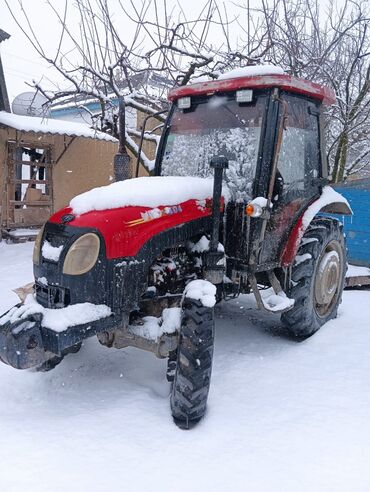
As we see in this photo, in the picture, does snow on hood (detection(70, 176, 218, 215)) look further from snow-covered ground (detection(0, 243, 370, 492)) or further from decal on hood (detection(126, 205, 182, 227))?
snow-covered ground (detection(0, 243, 370, 492))

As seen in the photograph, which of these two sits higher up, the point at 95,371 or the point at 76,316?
the point at 76,316

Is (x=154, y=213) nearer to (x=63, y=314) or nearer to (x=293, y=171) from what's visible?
(x=63, y=314)

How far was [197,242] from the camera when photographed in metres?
3.31

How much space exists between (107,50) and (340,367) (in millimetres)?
6296

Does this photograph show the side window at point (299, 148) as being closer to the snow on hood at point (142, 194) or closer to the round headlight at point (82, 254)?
the snow on hood at point (142, 194)

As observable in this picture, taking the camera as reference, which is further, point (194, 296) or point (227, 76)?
point (227, 76)

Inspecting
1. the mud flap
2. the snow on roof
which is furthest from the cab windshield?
the snow on roof

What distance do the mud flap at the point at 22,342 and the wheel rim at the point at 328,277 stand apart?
2520 millimetres

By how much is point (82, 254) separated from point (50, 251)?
0.25m

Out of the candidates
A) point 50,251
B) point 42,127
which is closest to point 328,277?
point 50,251

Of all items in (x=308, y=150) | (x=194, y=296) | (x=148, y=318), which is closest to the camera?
(x=194, y=296)

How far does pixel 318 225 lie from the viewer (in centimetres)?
422

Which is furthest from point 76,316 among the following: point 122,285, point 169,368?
point 169,368

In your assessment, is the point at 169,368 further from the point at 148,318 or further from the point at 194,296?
the point at 194,296
